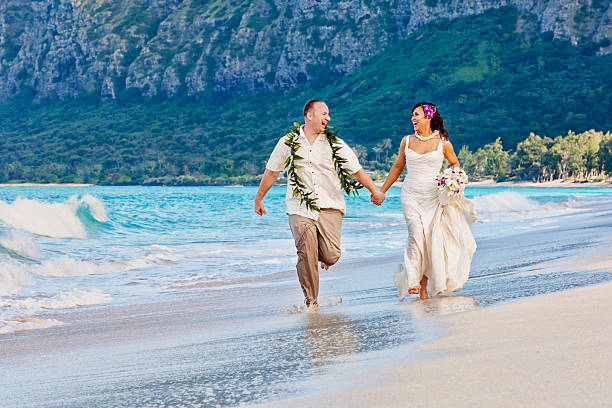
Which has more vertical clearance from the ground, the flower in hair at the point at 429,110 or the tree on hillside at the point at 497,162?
the flower in hair at the point at 429,110

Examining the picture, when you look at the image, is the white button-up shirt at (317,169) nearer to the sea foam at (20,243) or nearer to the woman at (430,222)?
the woman at (430,222)

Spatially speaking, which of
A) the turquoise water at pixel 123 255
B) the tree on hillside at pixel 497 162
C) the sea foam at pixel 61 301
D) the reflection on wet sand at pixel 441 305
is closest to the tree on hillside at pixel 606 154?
the tree on hillside at pixel 497 162

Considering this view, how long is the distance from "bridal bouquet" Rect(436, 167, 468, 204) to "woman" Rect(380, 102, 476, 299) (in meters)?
0.08

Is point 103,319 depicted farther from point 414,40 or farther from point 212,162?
point 414,40

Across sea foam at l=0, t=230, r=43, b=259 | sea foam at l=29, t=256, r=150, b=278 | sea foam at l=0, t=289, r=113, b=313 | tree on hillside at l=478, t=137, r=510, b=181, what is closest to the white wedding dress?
sea foam at l=0, t=289, r=113, b=313

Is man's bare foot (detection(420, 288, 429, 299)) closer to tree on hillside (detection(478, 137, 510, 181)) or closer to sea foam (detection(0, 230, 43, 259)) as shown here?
sea foam (detection(0, 230, 43, 259))

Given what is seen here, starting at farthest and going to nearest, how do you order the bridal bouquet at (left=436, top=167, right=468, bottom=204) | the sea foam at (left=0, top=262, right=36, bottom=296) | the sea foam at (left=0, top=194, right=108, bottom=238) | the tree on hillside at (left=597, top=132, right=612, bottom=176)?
the tree on hillside at (left=597, top=132, right=612, bottom=176) < the sea foam at (left=0, top=194, right=108, bottom=238) < the sea foam at (left=0, top=262, right=36, bottom=296) < the bridal bouquet at (left=436, top=167, right=468, bottom=204)

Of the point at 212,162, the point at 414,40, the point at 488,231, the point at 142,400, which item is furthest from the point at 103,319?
the point at 414,40

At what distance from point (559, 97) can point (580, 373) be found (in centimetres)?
14564

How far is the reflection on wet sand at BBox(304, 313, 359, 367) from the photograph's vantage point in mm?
4266

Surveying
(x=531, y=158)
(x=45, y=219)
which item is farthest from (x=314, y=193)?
(x=531, y=158)

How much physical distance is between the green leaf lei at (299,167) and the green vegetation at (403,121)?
374ft

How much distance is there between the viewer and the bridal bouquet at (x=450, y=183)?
7.00 meters

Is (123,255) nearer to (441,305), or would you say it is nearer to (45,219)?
(45,219)
